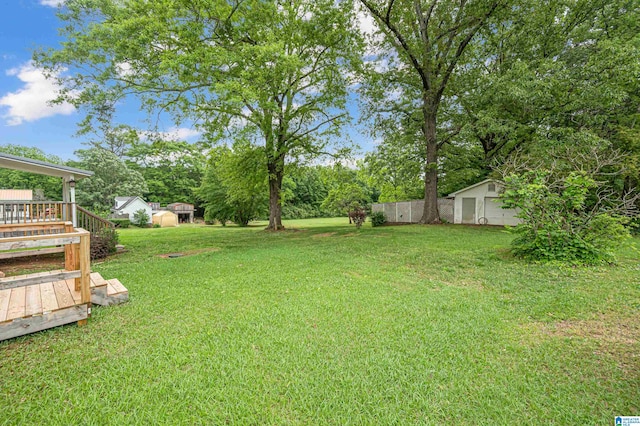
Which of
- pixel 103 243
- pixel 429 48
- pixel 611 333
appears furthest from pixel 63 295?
pixel 429 48

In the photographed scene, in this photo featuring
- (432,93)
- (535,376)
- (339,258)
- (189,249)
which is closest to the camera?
(535,376)

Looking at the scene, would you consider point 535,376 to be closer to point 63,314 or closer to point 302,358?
point 302,358

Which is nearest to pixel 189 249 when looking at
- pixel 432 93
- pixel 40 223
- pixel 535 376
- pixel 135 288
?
pixel 40 223

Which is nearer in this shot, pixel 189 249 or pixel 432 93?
pixel 189 249

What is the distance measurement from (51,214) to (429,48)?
15883 millimetres

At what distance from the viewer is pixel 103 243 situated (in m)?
7.93

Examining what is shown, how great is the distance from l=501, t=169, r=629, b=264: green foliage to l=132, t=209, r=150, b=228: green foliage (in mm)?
31273

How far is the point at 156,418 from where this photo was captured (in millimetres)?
1798

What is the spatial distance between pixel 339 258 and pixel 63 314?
5.12 m

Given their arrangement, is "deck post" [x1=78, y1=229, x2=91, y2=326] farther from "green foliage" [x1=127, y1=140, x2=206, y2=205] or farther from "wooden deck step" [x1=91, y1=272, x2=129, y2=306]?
"green foliage" [x1=127, y1=140, x2=206, y2=205]

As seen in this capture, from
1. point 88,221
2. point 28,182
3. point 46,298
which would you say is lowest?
point 46,298

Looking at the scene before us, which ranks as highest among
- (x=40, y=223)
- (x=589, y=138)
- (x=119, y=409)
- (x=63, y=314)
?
(x=589, y=138)

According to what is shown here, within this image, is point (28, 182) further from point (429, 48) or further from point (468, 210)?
point (468, 210)

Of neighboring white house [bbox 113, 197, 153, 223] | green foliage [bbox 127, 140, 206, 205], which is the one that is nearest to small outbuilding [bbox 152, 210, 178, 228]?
neighboring white house [bbox 113, 197, 153, 223]
